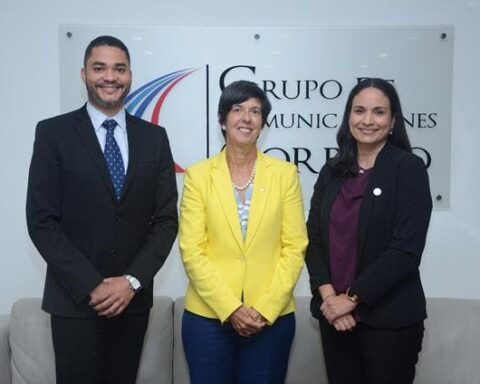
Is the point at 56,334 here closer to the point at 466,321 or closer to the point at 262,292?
the point at 262,292

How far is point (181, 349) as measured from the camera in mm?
2529

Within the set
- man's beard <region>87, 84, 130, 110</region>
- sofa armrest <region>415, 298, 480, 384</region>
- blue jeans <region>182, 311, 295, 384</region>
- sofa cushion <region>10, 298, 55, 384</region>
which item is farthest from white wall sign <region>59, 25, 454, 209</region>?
blue jeans <region>182, 311, 295, 384</region>

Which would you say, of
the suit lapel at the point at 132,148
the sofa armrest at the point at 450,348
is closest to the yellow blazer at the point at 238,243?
the suit lapel at the point at 132,148

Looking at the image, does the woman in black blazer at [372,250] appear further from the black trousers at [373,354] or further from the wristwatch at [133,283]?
the wristwatch at [133,283]

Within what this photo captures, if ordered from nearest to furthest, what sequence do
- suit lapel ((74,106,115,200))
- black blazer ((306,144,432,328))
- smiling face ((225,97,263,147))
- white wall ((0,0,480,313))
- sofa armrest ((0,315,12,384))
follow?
black blazer ((306,144,432,328)) → suit lapel ((74,106,115,200)) → smiling face ((225,97,263,147)) → sofa armrest ((0,315,12,384)) → white wall ((0,0,480,313))

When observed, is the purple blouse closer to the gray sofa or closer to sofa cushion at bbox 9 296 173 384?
the gray sofa

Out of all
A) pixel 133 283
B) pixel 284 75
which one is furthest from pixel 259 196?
pixel 284 75

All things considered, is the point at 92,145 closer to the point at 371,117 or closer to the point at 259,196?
the point at 259,196

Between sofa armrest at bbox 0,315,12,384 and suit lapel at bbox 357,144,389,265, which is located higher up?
suit lapel at bbox 357,144,389,265

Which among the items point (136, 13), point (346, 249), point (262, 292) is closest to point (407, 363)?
point (346, 249)

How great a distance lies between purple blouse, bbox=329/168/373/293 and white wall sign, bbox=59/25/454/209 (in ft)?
3.38

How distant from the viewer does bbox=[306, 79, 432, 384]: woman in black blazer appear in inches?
69.6

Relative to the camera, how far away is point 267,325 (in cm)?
195

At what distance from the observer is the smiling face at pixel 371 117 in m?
1.86
